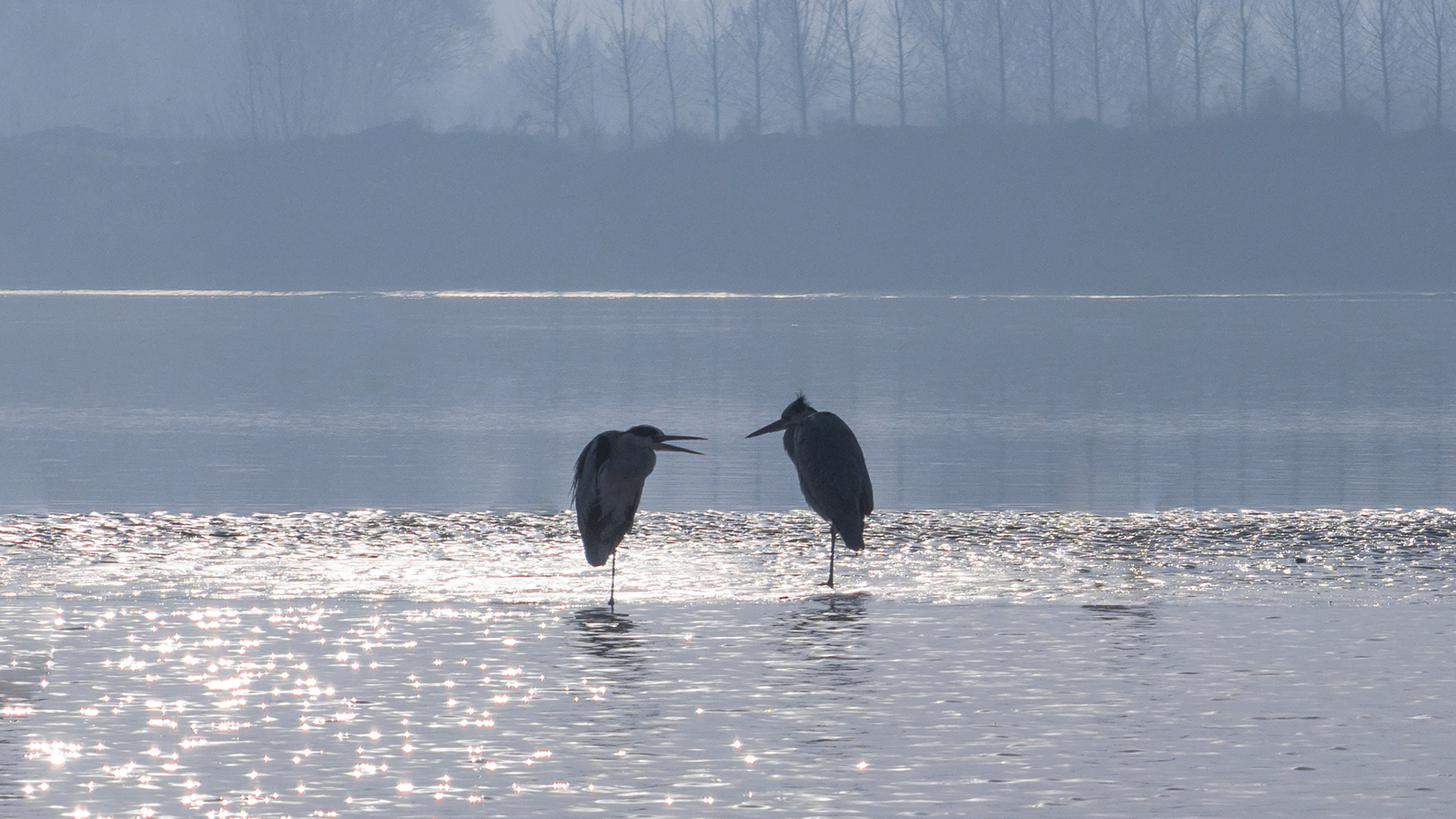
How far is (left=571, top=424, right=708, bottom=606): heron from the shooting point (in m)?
11.9

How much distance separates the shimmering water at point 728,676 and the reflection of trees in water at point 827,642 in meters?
0.03

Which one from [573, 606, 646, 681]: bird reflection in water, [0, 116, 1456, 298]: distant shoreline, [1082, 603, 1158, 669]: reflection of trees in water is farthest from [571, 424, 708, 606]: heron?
[0, 116, 1456, 298]: distant shoreline

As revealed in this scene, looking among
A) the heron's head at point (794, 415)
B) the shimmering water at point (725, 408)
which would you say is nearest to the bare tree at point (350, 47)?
the shimmering water at point (725, 408)

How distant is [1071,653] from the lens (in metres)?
9.82

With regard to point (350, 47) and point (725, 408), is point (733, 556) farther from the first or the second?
point (350, 47)

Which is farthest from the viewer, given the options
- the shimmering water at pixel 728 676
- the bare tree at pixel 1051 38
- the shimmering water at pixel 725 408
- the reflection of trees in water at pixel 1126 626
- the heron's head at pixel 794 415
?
the bare tree at pixel 1051 38

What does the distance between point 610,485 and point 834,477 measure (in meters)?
1.60

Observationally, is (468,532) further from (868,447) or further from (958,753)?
(868,447)

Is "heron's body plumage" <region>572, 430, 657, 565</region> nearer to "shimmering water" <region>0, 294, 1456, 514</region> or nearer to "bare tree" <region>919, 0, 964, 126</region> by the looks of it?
"shimmering water" <region>0, 294, 1456, 514</region>

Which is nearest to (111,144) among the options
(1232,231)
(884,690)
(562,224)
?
(562,224)

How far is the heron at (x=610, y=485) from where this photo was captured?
11.9m

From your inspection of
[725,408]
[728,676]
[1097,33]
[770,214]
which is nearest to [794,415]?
[728,676]

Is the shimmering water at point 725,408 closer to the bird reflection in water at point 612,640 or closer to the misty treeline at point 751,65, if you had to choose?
the bird reflection in water at point 612,640

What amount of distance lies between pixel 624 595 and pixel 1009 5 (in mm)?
101527
